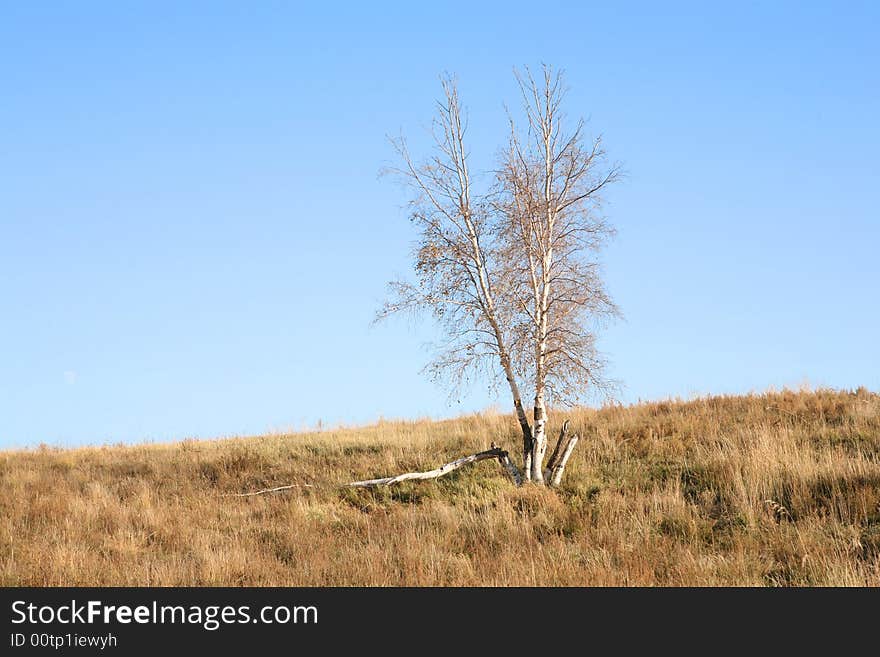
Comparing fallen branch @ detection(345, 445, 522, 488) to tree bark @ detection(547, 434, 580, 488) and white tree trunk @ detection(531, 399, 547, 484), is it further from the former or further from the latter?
tree bark @ detection(547, 434, 580, 488)

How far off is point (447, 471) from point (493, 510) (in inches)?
119

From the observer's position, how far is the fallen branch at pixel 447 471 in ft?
55.4

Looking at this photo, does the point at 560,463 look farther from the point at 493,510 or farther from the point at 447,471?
the point at 493,510

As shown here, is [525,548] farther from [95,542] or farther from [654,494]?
[95,542]

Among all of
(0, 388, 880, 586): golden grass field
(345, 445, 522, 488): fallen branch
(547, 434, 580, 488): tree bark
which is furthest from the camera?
(345, 445, 522, 488): fallen branch

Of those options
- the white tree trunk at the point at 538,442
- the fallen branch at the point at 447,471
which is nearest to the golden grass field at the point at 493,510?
the fallen branch at the point at 447,471

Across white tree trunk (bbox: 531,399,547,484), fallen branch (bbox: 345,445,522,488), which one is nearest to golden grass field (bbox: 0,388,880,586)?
fallen branch (bbox: 345,445,522,488)

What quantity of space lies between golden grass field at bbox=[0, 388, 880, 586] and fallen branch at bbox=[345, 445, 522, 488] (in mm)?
266

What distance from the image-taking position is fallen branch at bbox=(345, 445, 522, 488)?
16875mm

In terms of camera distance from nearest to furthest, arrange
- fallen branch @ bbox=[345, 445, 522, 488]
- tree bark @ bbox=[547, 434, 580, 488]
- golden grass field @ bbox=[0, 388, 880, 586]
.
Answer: golden grass field @ bbox=[0, 388, 880, 586], tree bark @ bbox=[547, 434, 580, 488], fallen branch @ bbox=[345, 445, 522, 488]
